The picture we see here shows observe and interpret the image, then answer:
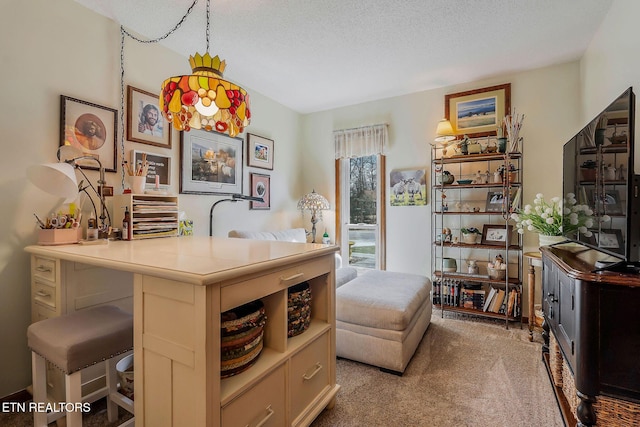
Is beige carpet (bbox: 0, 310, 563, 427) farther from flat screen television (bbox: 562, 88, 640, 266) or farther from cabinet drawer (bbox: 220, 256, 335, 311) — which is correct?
flat screen television (bbox: 562, 88, 640, 266)

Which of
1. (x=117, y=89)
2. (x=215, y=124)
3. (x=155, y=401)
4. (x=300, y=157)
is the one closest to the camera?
(x=155, y=401)

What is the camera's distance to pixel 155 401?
110 cm

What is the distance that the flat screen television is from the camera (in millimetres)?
1264

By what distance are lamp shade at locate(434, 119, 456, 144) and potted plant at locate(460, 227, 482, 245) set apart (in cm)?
100

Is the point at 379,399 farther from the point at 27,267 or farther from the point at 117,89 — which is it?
the point at 117,89

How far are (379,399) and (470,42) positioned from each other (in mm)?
2841

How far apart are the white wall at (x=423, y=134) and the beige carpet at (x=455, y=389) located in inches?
48.4

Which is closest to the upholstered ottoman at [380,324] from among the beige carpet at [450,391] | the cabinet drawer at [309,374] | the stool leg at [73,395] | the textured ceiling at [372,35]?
the beige carpet at [450,391]

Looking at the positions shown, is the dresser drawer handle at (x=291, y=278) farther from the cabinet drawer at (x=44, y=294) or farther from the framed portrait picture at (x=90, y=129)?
the framed portrait picture at (x=90, y=129)

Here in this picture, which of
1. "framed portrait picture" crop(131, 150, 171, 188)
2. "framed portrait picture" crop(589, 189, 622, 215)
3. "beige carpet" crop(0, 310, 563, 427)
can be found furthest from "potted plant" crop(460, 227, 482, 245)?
"framed portrait picture" crop(131, 150, 171, 188)

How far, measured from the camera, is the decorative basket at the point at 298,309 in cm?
148

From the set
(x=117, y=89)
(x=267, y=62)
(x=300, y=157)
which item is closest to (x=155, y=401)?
(x=117, y=89)

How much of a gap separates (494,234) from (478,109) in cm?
137

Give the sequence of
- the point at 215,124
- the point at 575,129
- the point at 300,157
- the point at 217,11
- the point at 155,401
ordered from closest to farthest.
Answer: the point at 155,401 → the point at 215,124 → the point at 217,11 → the point at 575,129 → the point at 300,157
